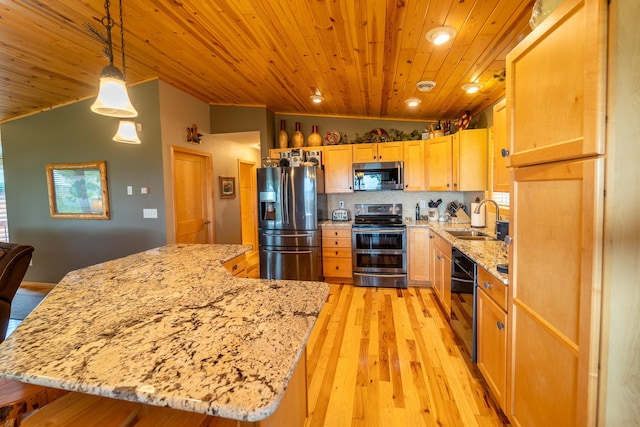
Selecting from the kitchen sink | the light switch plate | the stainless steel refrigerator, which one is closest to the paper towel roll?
the kitchen sink

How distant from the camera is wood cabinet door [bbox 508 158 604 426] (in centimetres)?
91

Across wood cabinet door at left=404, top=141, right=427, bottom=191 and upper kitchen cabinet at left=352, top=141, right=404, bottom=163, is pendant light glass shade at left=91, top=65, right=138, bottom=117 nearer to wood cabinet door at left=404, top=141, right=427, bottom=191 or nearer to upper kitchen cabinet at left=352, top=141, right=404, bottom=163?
upper kitchen cabinet at left=352, top=141, right=404, bottom=163

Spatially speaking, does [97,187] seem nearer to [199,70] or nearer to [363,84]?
[199,70]

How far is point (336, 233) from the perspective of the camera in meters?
3.97

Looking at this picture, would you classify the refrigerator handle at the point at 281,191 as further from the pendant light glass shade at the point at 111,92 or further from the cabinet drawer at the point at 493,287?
the cabinet drawer at the point at 493,287

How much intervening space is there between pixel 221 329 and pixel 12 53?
359cm

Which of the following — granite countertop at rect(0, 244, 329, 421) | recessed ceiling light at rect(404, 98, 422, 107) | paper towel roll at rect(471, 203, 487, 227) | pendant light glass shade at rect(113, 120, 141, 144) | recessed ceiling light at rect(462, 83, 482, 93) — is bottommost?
granite countertop at rect(0, 244, 329, 421)

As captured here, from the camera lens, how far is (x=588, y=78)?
884mm

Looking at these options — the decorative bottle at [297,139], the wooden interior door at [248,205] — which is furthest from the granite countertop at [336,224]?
the wooden interior door at [248,205]

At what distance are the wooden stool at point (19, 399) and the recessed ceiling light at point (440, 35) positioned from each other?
2.66m

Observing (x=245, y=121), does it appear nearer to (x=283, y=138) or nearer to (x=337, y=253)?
(x=283, y=138)

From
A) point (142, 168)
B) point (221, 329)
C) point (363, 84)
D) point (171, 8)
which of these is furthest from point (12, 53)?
point (221, 329)

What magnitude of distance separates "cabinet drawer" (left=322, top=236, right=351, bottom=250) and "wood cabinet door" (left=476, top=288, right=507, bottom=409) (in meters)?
2.16

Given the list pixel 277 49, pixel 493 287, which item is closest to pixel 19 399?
pixel 493 287
